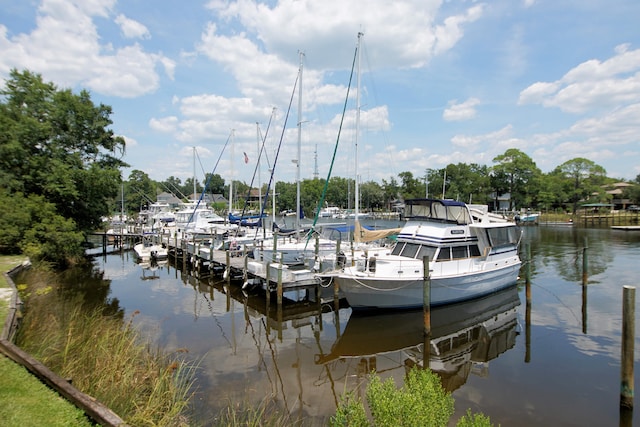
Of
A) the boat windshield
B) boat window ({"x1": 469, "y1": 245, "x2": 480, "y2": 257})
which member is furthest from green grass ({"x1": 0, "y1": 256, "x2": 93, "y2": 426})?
boat window ({"x1": 469, "y1": 245, "x2": 480, "y2": 257})

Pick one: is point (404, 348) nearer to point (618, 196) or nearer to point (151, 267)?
point (151, 267)

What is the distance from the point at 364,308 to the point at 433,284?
10.2 ft

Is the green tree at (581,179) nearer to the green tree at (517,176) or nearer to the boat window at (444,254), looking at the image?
the green tree at (517,176)

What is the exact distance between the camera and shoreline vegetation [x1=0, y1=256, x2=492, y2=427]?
6008mm

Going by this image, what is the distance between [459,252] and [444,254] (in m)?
0.99

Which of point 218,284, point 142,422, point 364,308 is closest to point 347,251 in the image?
point 364,308

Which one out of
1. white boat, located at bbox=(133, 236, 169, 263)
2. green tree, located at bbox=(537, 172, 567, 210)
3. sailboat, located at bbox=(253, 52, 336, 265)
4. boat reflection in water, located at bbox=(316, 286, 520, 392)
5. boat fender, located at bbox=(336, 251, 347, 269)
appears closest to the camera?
boat reflection in water, located at bbox=(316, 286, 520, 392)

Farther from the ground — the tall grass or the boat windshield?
the boat windshield

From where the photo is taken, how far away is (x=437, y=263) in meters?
15.6

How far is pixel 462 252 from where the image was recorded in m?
16.6

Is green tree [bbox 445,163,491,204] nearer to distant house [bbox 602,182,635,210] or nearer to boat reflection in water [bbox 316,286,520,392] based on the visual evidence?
distant house [bbox 602,182,635,210]

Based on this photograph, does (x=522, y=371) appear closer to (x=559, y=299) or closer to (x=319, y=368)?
(x=319, y=368)

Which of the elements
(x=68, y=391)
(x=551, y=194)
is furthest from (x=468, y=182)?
(x=68, y=391)

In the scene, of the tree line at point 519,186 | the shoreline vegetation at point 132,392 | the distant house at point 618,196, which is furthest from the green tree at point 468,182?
the shoreline vegetation at point 132,392
